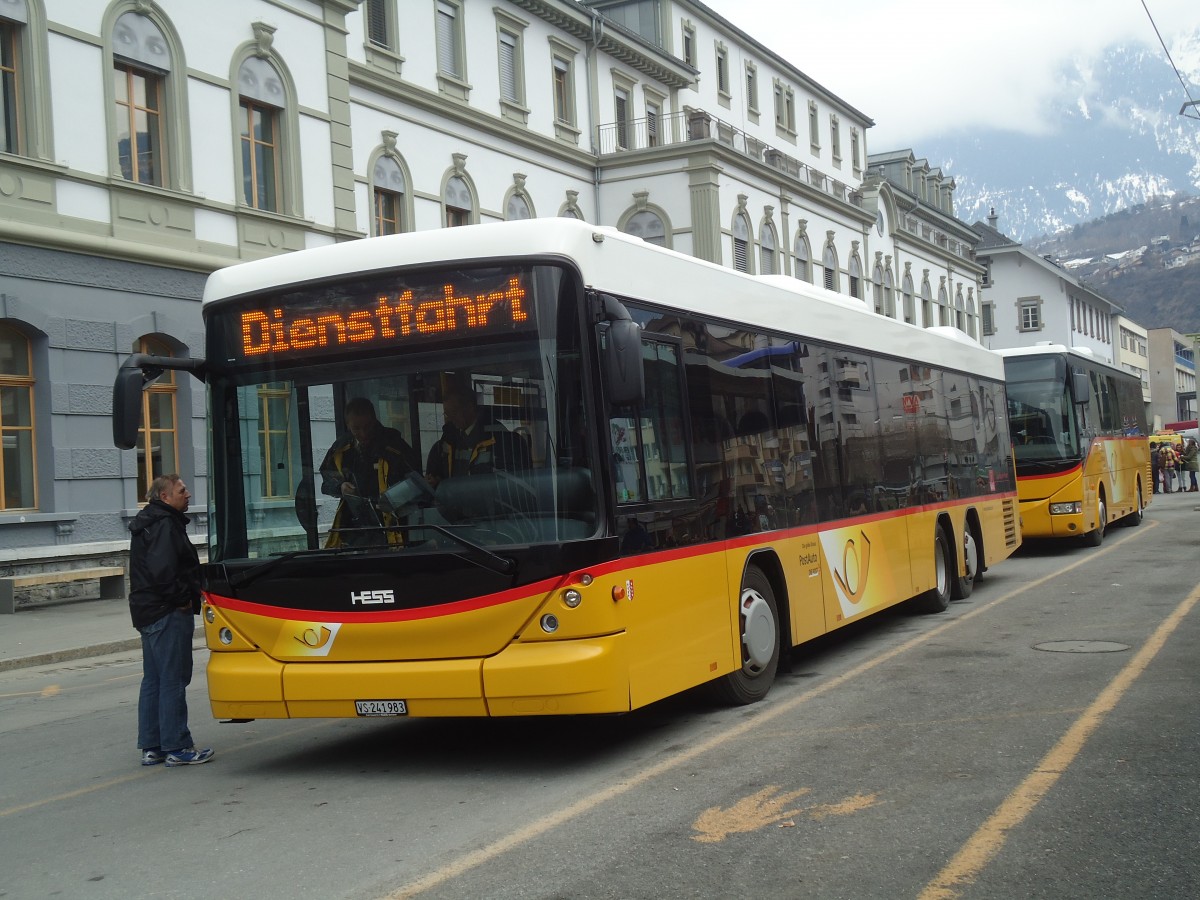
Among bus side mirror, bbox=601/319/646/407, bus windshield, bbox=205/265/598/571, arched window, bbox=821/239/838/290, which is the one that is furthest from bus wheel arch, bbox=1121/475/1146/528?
bus windshield, bbox=205/265/598/571

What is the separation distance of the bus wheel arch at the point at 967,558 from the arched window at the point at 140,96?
43.3 feet

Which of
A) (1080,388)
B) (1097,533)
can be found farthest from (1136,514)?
(1080,388)

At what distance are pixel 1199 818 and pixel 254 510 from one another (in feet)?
16.4

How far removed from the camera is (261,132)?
2375cm

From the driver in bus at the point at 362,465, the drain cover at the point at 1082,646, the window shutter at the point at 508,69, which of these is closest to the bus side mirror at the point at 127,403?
the driver in bus at the point at 362,465

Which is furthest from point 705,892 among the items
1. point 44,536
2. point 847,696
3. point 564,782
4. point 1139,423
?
point 1139,423

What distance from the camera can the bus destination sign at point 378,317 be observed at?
7.36 m

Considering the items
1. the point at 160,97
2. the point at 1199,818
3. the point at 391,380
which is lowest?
the point at 1199,818

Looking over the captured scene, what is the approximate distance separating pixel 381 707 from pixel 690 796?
1786mm

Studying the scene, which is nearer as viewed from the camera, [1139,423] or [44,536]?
[44,536]

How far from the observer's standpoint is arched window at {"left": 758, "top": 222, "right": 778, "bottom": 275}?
41438mm

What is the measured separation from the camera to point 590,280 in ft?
24.6

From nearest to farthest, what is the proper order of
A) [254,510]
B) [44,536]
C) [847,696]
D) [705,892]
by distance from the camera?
[705,892] → [254,510] → [847,696] → [44,536]

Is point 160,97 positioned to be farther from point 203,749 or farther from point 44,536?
point 203,749
